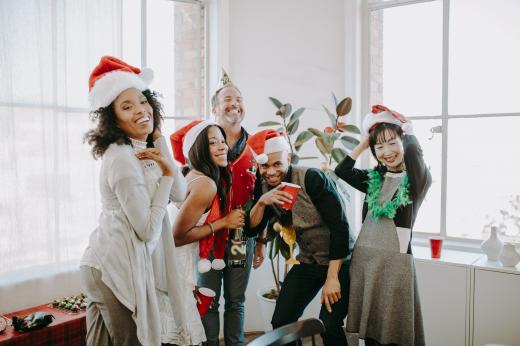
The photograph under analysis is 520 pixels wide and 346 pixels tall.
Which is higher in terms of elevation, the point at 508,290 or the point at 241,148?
the point at 241,148

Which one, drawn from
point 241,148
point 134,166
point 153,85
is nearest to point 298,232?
point 241,148

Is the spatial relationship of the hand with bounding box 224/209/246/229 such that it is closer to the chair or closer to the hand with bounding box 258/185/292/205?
the hand with bounding box 258/185/292/205

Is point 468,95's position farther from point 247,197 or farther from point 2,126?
point 2,126

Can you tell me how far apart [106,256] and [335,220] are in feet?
3.15

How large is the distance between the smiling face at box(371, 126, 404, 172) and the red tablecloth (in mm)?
1658

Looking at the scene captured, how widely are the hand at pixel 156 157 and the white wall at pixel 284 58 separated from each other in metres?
1.47

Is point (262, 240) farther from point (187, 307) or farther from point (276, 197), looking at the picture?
point (187, 307)

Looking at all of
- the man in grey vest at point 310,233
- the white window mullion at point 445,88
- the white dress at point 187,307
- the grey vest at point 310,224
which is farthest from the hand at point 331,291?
the white window mullion at point 445,88

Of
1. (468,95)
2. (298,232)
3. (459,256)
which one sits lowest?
(459,256)

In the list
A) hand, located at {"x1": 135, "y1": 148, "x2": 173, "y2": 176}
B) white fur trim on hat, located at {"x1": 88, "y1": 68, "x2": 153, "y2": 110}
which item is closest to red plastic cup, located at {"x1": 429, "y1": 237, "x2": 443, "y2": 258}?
hand, located at {"x1": 135, "y1": 148, "x2": 173, "y2": 176}

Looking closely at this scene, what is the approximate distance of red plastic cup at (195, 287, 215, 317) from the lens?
1932 millimetres

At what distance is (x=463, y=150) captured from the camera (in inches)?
108

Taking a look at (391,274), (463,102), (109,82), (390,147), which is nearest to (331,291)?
(391,274)

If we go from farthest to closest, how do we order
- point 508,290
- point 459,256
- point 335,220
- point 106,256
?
point 459,256
point 508,290
point 335,220
point 106,256
